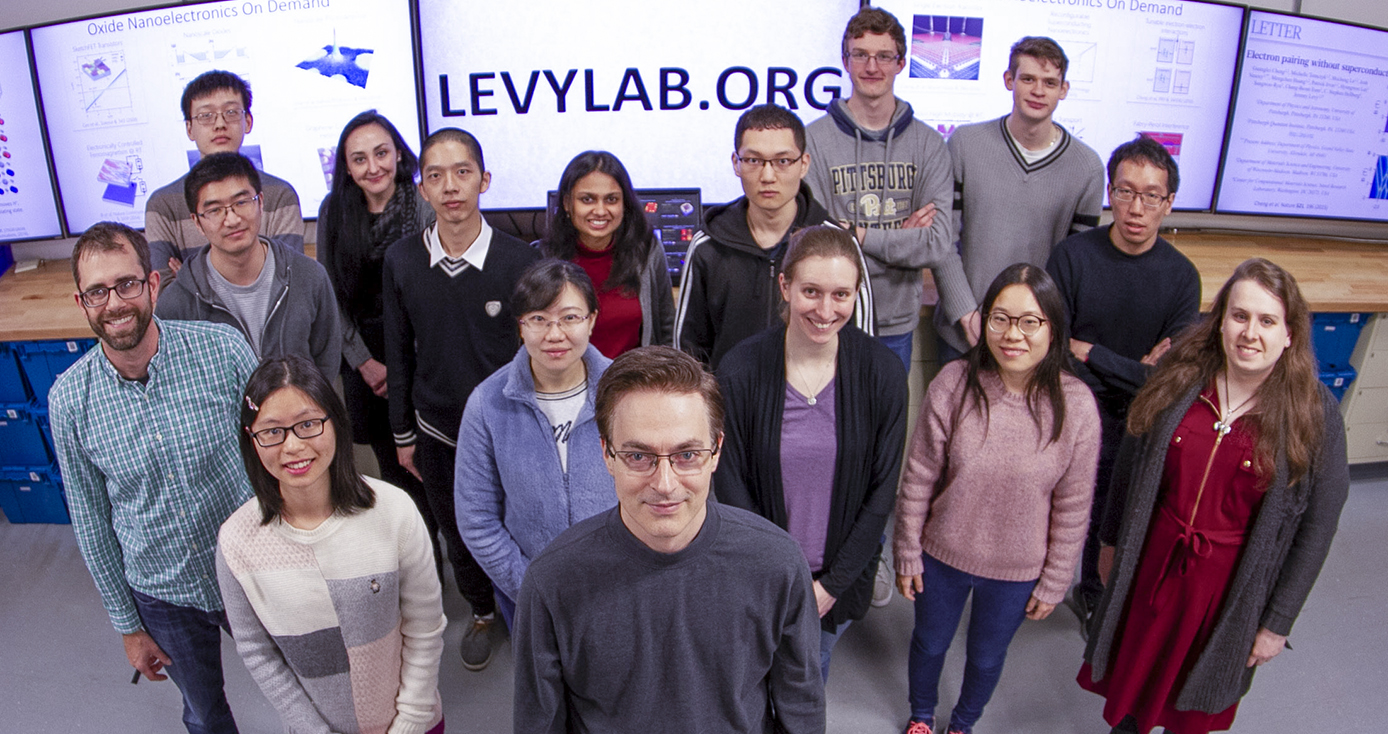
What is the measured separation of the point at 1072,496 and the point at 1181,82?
261 centimetres

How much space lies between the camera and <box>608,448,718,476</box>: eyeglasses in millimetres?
1048

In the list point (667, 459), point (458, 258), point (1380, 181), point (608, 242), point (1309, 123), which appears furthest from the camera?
point (1380, 181)

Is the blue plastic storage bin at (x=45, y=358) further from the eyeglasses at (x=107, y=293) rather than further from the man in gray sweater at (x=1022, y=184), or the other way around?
the man in gray sweater at (x=1022, y=184)

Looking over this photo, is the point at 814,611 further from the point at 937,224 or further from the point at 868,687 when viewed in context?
the point at 937,224

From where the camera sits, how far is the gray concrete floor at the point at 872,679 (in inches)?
88.9

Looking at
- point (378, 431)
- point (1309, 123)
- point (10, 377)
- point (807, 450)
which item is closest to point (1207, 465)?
point (807, 450)

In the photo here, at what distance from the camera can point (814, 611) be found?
124 cm

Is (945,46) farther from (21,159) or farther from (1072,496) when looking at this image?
(21,159)

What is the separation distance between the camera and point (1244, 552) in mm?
1773

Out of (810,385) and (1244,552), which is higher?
(810,385)

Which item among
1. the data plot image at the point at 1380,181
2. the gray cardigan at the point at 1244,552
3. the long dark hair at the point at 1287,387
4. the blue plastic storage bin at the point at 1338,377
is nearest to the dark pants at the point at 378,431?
the gray cardigan at the point at 1244,552

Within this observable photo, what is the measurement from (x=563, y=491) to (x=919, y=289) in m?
1.44

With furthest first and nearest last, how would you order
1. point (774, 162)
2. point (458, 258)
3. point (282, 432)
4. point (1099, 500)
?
point (1099, 500)
point (458, 258)
point (774, 162)
point (282, 432)

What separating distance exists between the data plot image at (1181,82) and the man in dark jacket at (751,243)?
2.37 metres
